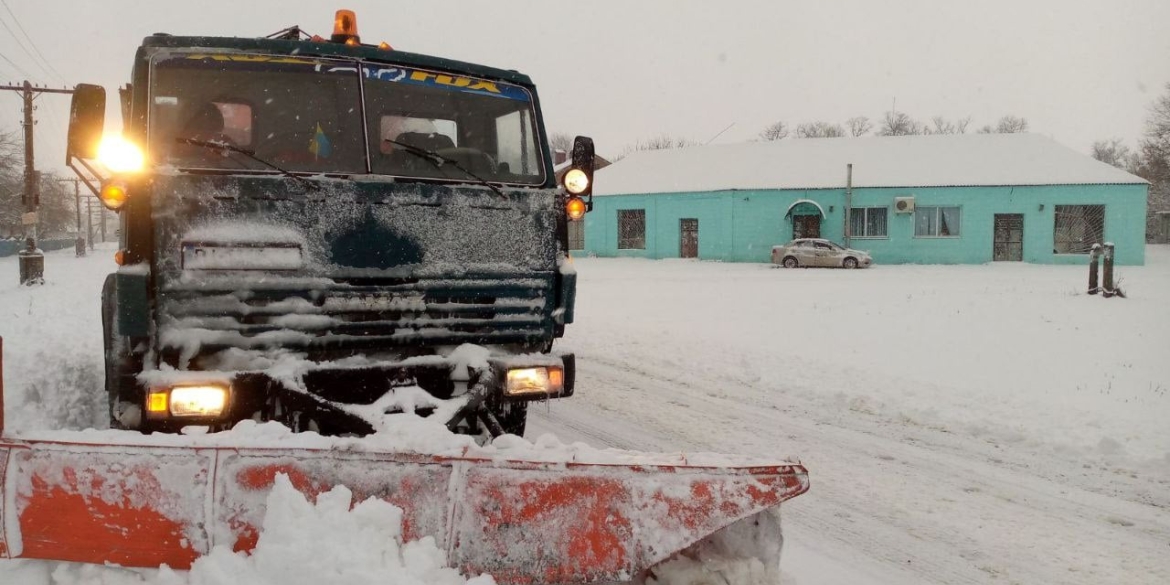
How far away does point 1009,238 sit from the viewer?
32.6 metres

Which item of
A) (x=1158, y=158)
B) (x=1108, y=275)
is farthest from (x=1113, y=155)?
(x=1108, y=275)

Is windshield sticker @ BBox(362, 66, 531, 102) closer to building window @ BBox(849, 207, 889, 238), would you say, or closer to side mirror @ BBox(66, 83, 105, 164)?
side mirror @ BBox(66, 83, 105, 164)

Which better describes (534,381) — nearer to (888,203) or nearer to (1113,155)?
(888,203)

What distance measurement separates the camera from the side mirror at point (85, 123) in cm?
389

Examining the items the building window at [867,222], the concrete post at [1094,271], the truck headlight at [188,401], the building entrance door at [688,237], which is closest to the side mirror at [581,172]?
the truck headlight at [188,401]

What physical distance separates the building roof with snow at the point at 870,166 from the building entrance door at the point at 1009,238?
154 centimetres

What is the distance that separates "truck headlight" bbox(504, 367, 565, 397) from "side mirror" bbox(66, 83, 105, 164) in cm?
238

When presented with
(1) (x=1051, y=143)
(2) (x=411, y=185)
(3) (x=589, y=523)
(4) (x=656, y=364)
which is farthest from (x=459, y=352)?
(1) (x=1051, y=143)

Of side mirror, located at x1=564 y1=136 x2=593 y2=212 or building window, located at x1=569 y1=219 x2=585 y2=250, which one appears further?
building window, located at x1=569 y1=219 x2=585 y2=250

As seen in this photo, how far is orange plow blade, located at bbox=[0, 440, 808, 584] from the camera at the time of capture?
8.48 feet

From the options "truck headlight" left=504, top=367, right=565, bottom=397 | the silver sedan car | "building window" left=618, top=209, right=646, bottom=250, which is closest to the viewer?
"truck headlight" left=504, top=367, right=565, bottom=397

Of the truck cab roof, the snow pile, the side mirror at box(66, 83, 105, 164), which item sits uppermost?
the truck cab roof

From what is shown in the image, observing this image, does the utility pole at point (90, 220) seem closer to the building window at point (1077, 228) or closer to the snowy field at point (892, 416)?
Result: the snowy field at point (892, 416)

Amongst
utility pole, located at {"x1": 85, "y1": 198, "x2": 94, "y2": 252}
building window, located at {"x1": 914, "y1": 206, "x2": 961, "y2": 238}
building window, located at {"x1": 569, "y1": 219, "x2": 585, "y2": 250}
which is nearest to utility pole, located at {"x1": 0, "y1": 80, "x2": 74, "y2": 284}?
building window, located at {"x1": 569, "y1": 219, "x2": 585, "y2": 250}
